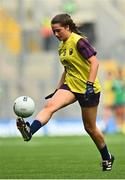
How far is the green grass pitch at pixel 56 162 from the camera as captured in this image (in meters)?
12.3

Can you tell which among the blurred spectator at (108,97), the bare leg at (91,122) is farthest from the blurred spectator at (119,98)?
the bare leg at (91,122)

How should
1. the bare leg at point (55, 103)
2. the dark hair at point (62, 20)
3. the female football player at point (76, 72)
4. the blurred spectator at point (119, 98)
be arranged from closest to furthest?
the bare leg at point (55, 103) → the female football player at point (76, 72) → the dark hair at point (62, 20) → the blurred spectator at point (119, 98)

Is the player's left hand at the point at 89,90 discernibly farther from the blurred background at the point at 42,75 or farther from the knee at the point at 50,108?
the blurred background at the point at 42,75

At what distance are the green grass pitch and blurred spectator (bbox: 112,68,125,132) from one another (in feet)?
29.7

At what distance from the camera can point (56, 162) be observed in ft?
50.0

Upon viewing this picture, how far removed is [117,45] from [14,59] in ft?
14.8

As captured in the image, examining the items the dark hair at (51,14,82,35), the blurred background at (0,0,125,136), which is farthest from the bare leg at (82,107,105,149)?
the blurred background at (0,0,125,136)

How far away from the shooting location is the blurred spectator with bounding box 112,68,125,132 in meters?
30.6

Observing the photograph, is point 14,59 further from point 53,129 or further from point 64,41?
point 64,41

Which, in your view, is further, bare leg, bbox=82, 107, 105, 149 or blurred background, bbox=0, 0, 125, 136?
blurred background, bbox=0, 0, 125, 136

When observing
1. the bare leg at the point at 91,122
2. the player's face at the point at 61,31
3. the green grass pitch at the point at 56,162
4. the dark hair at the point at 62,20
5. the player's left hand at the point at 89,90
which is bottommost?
the green grass pitch at the point at 56,162

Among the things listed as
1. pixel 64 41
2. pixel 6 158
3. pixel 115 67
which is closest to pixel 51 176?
pixel 64 41

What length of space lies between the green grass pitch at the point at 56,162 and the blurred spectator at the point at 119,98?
9.06 meters

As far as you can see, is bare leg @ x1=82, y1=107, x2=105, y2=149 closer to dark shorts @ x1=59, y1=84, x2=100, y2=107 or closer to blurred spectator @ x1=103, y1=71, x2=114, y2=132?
dark shorts @ x1=59, y1=84, x2=100, y2=107
